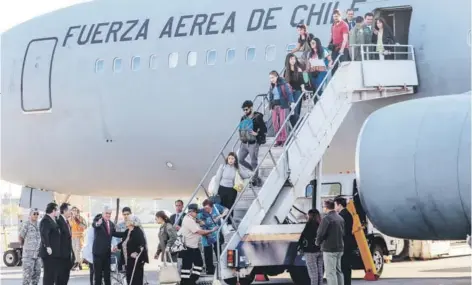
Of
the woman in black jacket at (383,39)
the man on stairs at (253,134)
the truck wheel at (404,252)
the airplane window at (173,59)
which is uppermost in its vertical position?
the airplane window at (173,59)

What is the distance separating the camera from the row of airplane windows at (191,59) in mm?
18422

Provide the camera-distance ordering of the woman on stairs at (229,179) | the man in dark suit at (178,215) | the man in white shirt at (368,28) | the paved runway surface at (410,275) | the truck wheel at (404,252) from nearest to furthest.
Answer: the woman on stairs at (229,179)
the man in dark suit at (178,215)
the man in white shirt at (368,28)
the paved runway surface at (410,275)
the truck wheel at (404,252)

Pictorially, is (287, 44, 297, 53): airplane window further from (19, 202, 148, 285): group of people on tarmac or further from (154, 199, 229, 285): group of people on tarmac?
(19, 202, 148, 285): group of people on tarmac

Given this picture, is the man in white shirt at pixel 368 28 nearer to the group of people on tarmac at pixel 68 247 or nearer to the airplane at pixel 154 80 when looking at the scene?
the airplane at pixel 154 80

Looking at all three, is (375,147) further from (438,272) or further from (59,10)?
(59,10)

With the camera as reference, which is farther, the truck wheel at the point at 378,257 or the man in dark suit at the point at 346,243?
the truck wheel at the point at 378,257

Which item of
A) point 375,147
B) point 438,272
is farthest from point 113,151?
point 375,147

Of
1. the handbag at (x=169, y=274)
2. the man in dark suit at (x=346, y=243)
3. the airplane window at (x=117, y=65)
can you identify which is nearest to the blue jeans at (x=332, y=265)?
the man in dark suit at (x=346, y=243)

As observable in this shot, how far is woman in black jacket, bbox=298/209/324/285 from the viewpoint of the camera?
581 inches

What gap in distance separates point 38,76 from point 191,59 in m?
3.49

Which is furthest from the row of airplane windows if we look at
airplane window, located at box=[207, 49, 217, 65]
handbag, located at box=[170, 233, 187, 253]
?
handbag, located at box=[170, 233, 187, 253]

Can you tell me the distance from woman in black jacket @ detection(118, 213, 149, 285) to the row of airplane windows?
4.23 m

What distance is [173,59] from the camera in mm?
19688

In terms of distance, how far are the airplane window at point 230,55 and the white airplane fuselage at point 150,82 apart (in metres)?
0.03
